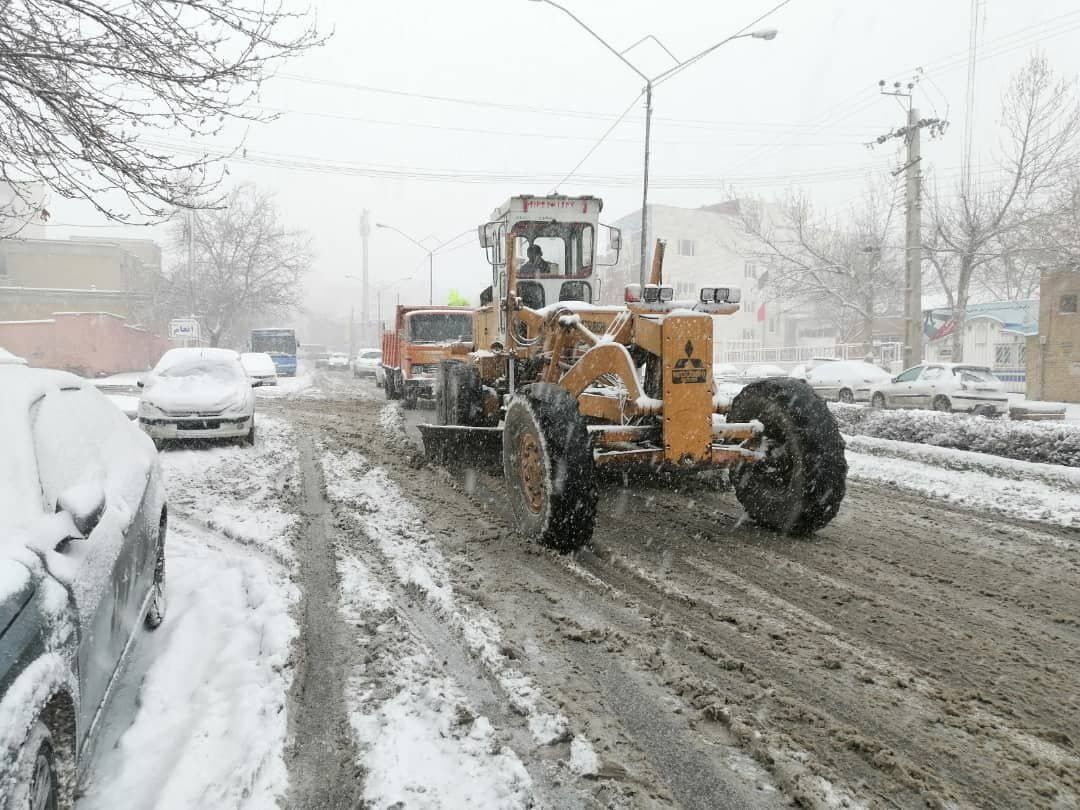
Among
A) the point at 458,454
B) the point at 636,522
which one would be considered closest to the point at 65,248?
the point at 458,454

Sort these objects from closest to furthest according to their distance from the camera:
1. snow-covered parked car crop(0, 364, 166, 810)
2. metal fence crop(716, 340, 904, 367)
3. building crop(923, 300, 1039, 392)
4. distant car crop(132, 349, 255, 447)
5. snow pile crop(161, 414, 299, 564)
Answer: snow-covered parked car crop(0, 364, 166, 810) < snow pile crop(161, 414, 299, 564) < distant car crop(132, 349, 255, 447) < building crop(923, 300, 1039, 392) < metal fence crop(716, 340, 904, 367)

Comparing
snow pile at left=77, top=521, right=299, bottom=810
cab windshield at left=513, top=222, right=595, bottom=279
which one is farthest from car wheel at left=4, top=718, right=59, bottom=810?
cab windshield at left=513, top=222, right=595, bottom=279

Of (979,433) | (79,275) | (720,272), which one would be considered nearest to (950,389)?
(979,433)

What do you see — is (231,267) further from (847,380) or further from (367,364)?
(847,380)

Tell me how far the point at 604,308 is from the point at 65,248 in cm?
5852

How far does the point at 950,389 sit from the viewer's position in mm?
19891

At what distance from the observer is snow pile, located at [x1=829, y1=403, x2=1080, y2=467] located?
10016 mm

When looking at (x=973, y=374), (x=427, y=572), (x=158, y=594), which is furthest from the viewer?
(x=973, y=374)

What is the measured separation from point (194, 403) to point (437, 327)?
29.0 ft

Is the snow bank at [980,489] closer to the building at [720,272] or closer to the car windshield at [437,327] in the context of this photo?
the car windshield at [437,327]

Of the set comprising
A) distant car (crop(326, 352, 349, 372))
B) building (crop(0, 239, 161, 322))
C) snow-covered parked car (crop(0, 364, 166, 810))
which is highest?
building (crop(0, 239, 161, 322))

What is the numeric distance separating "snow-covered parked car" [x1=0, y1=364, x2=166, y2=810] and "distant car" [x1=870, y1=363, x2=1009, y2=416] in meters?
19.6

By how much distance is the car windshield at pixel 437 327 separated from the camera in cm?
1903

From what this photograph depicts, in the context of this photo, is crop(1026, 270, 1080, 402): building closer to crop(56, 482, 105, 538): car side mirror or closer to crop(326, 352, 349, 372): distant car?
crop(56, 482, 105, 538): car side mirror
